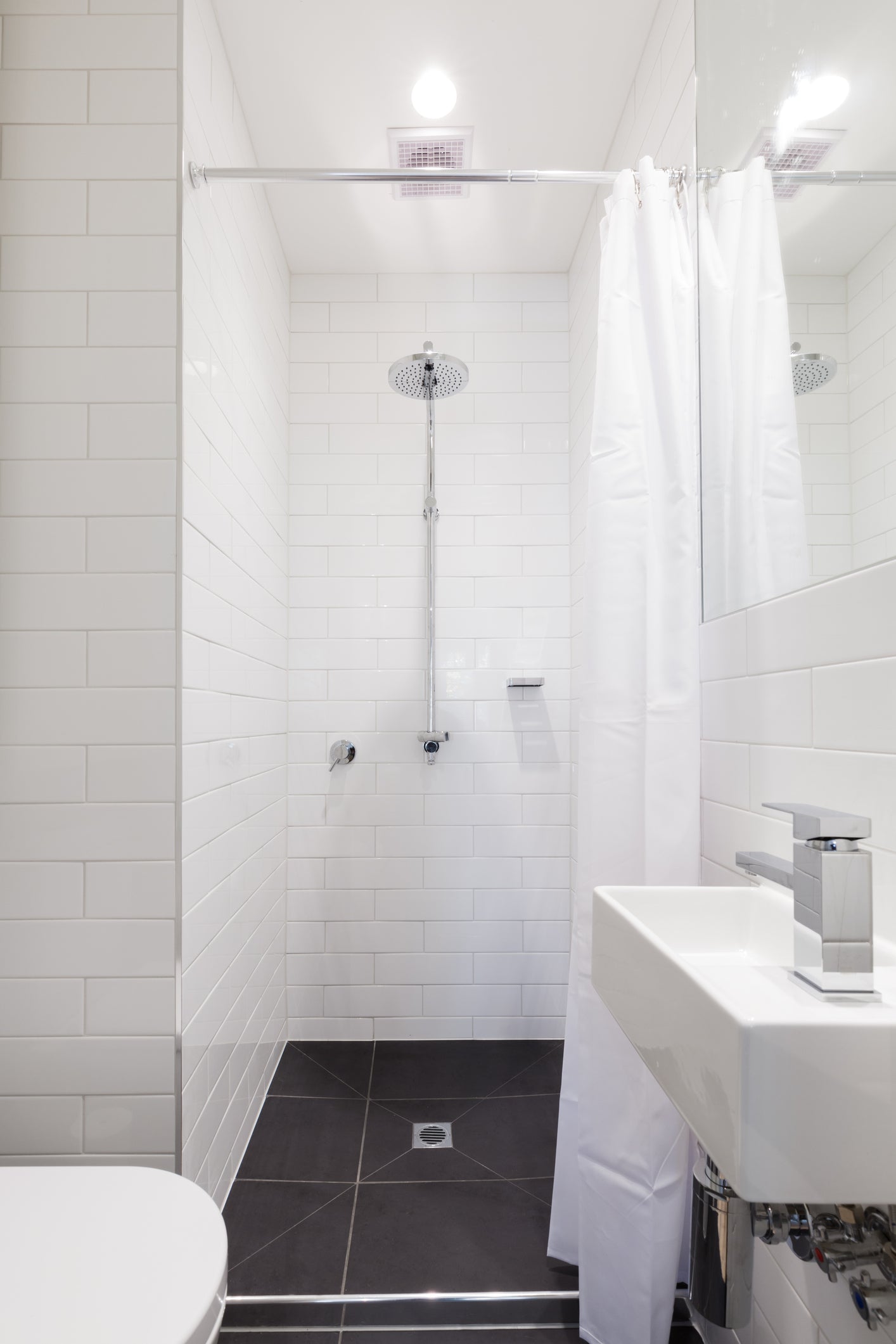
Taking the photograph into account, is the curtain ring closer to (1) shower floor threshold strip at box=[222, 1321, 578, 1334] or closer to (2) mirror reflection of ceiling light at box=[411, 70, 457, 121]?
(2) mirror reflection of ceiling light at box=[411, 70, 457, 121]

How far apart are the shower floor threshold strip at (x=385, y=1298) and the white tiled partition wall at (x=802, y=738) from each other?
0.39 metres

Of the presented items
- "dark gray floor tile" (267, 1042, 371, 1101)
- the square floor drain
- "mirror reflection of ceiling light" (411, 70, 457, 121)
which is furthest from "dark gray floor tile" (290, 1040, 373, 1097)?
"mirror reflection of ceiling light" (411, 70, 457, 121)

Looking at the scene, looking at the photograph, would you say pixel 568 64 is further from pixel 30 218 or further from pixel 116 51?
pixel 30 218

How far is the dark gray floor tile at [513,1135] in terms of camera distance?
1.76m

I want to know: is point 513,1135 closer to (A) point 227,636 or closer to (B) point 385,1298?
(B) point 385,1298

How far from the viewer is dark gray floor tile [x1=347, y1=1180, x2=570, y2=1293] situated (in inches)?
54.7

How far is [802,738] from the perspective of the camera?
996 millimetres

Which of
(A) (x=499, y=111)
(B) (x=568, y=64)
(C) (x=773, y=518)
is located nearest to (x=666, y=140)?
(B) (x=568, y=64)

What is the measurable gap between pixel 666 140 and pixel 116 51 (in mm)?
1079

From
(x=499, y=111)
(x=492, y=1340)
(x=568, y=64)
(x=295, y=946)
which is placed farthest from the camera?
(x=295, y=946)

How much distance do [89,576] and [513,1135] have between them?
1675 millimetres

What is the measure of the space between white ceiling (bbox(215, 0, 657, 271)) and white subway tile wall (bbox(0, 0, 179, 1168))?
1.55 feet

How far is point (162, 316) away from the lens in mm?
1338

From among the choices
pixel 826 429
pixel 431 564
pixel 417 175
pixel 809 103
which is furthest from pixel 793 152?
pixel 431 564
